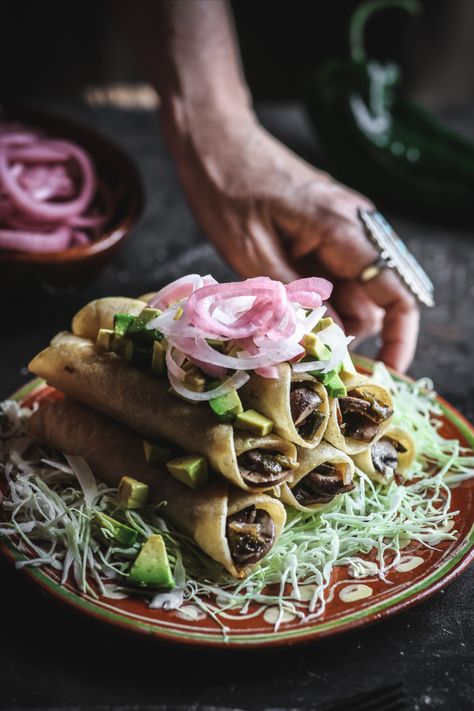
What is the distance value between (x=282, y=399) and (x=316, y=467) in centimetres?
27

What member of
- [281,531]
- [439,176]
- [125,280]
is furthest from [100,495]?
[439,176]

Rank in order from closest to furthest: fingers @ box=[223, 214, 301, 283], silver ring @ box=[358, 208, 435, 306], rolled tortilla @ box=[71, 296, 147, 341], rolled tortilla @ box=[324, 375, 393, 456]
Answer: rolled tortilla @ box=[324, 375, 393, 456] < rolled tortilla @ box=[71, 296, 147, 341] < silver ring @ box=[358, 208, 435, 306] < fingers @ box=[223, 214, 301, 283]

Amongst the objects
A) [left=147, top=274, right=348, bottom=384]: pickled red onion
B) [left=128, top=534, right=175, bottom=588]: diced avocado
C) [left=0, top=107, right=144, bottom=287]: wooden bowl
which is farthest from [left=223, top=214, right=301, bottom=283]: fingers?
[left=128, top=534, right=175, bottom=588]: diced avocado

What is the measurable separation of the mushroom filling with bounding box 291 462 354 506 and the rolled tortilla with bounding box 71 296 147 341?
70cm

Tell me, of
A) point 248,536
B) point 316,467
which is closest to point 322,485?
point 316,467

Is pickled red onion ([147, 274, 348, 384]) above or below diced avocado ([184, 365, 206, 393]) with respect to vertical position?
above

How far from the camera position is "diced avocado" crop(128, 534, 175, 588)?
6.67ft

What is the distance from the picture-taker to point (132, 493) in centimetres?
218

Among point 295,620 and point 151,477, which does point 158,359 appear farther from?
point 295,620

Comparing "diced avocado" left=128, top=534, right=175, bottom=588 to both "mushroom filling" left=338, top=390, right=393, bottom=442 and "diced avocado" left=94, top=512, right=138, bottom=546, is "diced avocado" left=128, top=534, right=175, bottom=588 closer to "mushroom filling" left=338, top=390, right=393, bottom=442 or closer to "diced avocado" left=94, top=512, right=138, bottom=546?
"diced avocado" left=94, top=512, right=138, bottom=546

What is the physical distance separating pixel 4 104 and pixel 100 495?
8.94ft

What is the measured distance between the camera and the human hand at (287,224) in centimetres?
320

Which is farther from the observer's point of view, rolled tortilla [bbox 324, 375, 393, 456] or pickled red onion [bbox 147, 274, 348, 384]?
rolled tortilla [bbox 324, 375, 393, 456]

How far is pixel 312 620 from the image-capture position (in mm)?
1969
